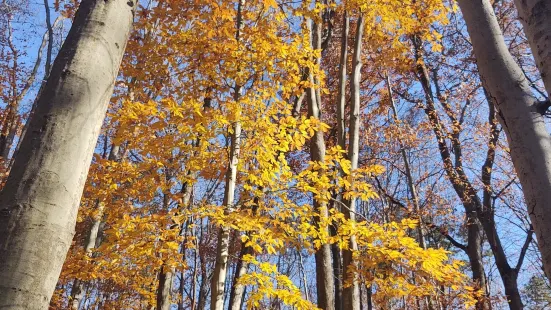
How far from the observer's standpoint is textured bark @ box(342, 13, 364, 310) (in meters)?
5.17

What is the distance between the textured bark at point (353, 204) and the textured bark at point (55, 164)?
389cm

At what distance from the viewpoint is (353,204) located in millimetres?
6043

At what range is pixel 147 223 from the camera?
4.39 m

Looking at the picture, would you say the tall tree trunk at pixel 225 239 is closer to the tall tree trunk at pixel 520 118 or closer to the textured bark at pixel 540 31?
the tall tree trunk at pixel 520 118

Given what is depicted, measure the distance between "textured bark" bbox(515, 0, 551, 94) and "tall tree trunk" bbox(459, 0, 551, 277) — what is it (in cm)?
3

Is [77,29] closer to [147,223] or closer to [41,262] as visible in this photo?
[41,262]

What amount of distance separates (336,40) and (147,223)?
424 inches

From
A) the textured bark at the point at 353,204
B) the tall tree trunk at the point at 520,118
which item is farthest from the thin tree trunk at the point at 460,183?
the tall tree trunk at the point at 520,118

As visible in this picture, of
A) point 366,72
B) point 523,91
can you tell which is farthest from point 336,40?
point 523,91

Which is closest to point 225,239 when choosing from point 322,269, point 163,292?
point 322,269

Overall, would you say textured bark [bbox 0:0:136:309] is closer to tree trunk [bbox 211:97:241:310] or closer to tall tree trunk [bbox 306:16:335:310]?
tree trunk [bbox 211:97:241:310]

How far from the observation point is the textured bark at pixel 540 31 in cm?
138

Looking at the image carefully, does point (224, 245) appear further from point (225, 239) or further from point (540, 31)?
point (540, 31)

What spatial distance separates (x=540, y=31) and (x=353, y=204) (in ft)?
15.8
